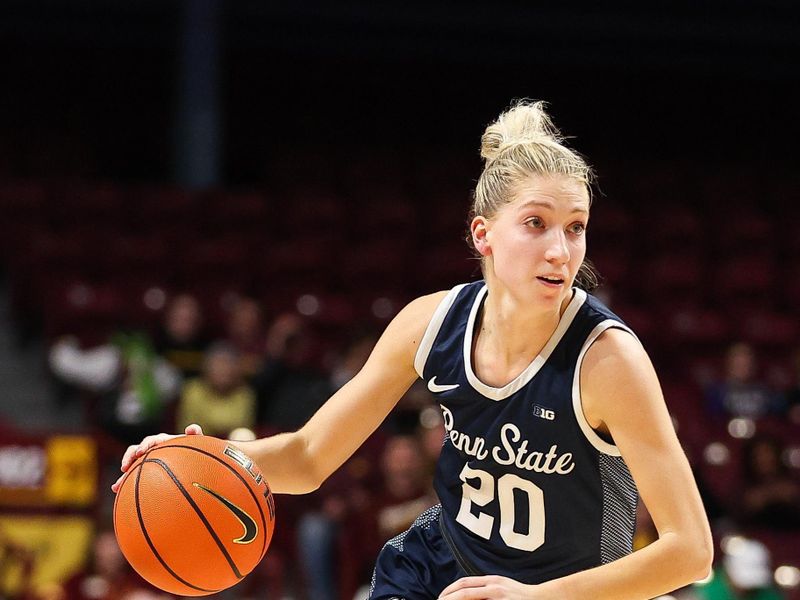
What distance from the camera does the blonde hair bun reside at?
255 centimetres

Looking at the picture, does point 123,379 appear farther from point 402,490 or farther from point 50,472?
point 402,490

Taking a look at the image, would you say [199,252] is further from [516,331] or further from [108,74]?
[516,331]

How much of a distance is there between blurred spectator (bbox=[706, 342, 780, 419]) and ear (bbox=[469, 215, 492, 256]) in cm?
551

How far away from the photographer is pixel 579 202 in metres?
2.42

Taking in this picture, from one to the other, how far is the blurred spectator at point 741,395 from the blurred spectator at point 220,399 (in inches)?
115

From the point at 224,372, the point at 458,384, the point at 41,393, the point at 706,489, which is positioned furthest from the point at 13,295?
the point at 458,384

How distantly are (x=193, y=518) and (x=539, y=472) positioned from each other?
0.70m

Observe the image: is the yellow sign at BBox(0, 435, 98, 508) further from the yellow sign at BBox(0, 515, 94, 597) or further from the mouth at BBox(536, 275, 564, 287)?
the mouth at BBox(536, 275, 564, 287)

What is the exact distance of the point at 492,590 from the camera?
2.21 metres

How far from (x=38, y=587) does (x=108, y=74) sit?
834 centimetres

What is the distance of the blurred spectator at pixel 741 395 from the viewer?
306 inches

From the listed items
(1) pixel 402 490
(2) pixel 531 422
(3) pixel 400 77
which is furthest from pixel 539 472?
(3) pixel 400 77

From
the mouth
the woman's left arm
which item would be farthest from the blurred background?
the woman's left arm

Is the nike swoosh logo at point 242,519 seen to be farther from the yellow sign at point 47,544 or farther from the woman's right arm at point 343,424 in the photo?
the yellow sign at point 47,544
